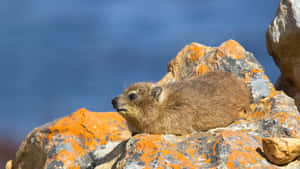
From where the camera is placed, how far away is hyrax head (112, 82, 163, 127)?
6.64 meters

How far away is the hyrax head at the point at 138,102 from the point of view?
6.64 metres

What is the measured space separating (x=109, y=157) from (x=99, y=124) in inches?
69.6

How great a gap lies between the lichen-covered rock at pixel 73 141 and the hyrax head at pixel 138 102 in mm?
689

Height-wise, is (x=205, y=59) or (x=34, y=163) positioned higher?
(x=205, y=59)

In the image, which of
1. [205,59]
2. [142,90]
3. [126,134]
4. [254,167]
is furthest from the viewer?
[205,59]

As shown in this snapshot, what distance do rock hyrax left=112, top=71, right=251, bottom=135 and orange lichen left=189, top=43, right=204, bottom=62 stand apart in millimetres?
2336

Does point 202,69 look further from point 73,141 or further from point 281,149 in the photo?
point 281,149

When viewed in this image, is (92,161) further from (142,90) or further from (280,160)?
(280,160)

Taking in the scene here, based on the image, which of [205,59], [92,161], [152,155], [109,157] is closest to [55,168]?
[92,161]

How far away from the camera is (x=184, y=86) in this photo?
7078mm

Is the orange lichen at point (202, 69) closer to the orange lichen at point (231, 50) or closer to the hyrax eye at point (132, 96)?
the orange lichen at point (231, 50)

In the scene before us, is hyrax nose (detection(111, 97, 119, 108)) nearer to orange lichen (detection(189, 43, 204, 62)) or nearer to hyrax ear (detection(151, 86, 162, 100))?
hyrax ear (detection(151, 86, 162, 100))

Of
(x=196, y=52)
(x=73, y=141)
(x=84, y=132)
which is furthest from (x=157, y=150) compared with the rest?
(x=196, y=52)

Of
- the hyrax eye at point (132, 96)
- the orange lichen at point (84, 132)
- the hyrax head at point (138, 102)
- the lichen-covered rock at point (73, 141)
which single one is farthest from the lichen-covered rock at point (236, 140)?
the orange lichen at point (84, 132)
